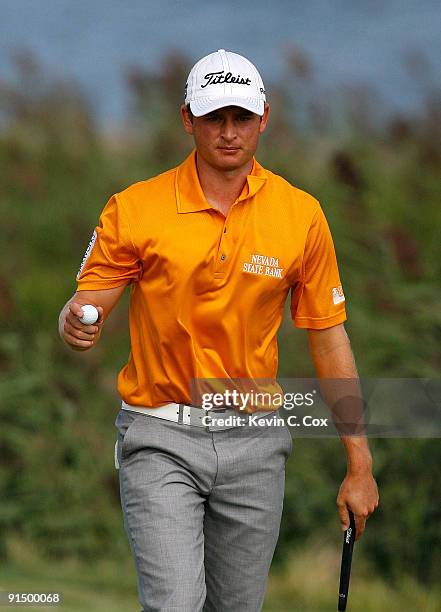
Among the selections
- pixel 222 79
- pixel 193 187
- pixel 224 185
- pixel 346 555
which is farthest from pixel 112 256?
pixel 346 555

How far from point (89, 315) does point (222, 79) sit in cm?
92

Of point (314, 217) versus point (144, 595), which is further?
point (314, 217)

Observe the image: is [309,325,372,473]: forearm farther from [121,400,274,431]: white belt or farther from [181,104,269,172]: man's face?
[181,104,269,172]: man's face

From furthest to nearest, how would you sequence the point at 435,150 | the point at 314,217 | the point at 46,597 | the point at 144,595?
1. the point at 435,150
2. the point at 46,597
3. the point at 314,217
4. the point at 144,595

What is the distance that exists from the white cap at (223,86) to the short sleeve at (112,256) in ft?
1.44

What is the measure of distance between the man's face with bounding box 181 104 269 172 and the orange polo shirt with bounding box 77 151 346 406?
0.33 feet

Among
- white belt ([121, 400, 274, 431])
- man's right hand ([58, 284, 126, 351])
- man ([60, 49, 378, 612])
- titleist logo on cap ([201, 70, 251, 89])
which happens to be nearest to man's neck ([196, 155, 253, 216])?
man ([60, 49, 378, 612])

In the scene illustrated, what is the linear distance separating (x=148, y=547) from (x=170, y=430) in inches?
15.6

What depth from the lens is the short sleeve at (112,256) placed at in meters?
4.30

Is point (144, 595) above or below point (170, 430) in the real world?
below

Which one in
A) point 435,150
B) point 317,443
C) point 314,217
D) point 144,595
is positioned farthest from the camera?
point 435,150

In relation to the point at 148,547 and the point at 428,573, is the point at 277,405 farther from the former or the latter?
the point at 428,573

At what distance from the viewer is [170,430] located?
4.35 m

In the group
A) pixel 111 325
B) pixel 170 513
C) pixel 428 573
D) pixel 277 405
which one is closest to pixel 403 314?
pixel 428 573
